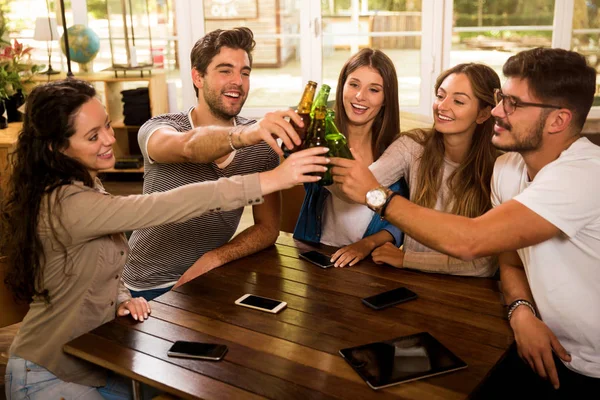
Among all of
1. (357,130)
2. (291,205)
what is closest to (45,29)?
(291,205)

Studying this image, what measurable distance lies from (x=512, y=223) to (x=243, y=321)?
2.34 feet

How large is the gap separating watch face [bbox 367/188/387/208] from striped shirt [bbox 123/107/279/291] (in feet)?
2.43

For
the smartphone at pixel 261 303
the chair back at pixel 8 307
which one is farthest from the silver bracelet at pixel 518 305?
the chair back at pixel 8 307

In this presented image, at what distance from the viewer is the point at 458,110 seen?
2.11m

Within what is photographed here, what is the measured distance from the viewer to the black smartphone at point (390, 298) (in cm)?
171

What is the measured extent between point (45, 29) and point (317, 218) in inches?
150

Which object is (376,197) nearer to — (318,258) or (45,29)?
(318,258)

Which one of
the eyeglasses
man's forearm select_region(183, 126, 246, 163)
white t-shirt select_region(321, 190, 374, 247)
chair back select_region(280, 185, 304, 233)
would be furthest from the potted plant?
the eyeglasses

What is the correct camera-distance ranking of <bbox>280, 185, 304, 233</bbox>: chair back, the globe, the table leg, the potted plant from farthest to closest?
1. the globe
2. the potted plant
3. <bbox>280, 185, 304, 233</bbox>: chair back
4. the table leg

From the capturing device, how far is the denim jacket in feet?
7.42

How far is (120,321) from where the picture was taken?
5.34 feet

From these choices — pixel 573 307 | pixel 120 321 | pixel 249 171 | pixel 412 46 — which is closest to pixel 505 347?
pixel 573 307

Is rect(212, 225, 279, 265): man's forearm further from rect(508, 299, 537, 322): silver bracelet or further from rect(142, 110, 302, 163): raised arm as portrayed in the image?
rect(508, 299, 537, 322): silver bracelet

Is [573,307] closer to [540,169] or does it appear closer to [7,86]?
[540,169]
